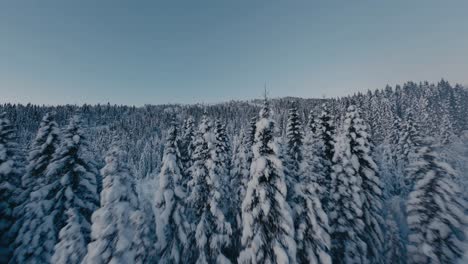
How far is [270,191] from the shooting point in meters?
16.3

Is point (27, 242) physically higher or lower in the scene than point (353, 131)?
lower

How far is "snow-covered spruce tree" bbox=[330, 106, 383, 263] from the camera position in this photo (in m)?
21.8

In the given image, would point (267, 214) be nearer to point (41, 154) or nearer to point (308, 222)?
point (308, 222)

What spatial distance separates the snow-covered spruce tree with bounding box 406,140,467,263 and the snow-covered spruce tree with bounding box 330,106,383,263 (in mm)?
4092

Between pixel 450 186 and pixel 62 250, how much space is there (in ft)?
77.5

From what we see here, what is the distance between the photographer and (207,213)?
65.2ft

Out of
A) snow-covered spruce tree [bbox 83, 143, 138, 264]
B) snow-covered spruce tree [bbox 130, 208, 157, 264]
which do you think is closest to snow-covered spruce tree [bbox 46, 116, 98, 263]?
snow-covered spruce tree [bbox 130, 208, 157, 264]

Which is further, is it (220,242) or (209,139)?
(209,139)

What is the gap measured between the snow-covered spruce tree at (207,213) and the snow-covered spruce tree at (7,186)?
42.9 ft

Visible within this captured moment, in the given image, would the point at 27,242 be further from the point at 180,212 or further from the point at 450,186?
the point at 450,186

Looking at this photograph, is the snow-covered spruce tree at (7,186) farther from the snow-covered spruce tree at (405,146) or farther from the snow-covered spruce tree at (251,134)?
the snow-covered spruce tree at (405,146)

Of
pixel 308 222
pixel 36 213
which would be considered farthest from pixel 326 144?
pixel 36 213

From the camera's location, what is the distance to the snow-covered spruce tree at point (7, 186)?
63.3 feet

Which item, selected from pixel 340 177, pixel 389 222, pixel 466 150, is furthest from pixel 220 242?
pixel 466 150
